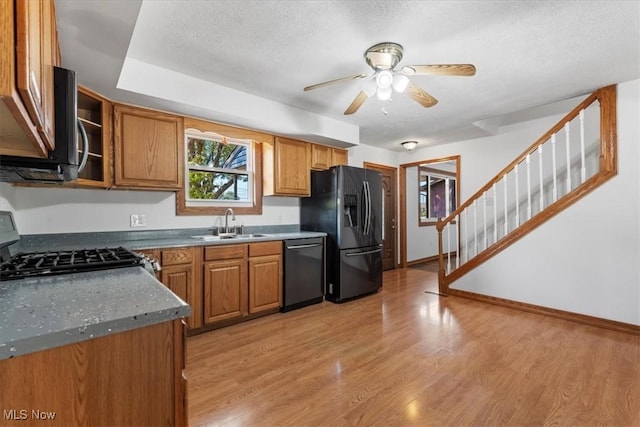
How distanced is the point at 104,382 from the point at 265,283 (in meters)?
2.37

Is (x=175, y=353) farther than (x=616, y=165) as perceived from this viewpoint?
No

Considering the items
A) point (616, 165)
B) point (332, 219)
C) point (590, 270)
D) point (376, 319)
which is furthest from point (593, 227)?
point (332, 219)

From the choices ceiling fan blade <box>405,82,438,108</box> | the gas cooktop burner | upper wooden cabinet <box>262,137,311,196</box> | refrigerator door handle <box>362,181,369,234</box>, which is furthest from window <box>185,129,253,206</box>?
ceiling fan blade <box>405,82,438,108</box>

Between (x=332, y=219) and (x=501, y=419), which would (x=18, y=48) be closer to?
(x=501, y=419)

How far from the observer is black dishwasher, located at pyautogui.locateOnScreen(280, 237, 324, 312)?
333cm

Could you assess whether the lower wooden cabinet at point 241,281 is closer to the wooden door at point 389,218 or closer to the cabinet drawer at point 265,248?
the cabinet drawer at point 265,248

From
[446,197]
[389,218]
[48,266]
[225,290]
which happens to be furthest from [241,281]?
[446,197]

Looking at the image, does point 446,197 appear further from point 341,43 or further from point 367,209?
point 341,43

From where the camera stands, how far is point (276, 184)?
3.55m

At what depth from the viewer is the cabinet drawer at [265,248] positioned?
10.0 ft

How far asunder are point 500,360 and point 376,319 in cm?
117

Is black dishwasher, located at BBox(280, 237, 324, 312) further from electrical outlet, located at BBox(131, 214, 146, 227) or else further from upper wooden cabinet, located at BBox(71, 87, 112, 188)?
upper wooden cabinet, located at BBox(71, 87, 112, 188)

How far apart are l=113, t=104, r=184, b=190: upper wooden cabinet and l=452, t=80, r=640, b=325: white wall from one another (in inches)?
Answer: 151

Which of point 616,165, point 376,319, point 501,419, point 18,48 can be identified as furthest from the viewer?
point 376,319
